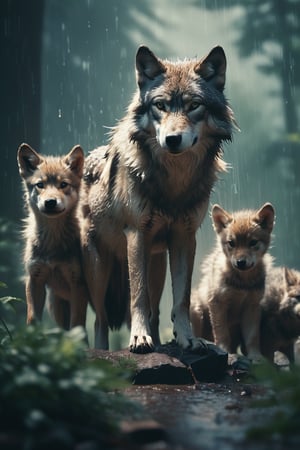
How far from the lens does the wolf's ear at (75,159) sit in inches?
256

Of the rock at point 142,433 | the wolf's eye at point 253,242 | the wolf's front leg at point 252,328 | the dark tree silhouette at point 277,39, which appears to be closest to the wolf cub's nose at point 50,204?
the wolf's eye at point 253,242

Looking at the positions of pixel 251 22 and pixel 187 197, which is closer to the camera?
pixel 187 197

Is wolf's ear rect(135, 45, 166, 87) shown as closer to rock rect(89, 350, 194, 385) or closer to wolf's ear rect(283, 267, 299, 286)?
rock rect(89, 350, 194, 385)

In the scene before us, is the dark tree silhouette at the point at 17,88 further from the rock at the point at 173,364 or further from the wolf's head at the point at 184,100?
the rock at the point at 173,364

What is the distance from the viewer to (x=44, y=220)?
20.8 feet

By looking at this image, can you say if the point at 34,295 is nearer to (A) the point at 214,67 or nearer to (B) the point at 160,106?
(B) the point at 160,106

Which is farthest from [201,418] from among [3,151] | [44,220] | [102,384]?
[3,151]

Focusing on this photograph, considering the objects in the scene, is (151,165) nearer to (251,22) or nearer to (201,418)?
(201,418)

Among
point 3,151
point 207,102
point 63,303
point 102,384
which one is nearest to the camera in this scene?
point 102,384

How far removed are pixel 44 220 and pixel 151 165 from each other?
4.46 feet

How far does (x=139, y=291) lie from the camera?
5.57 meters

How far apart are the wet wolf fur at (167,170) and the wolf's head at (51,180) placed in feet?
1.70

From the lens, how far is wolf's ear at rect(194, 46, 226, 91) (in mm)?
5500

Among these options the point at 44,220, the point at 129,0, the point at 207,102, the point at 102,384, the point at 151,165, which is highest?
the point at 129,0
